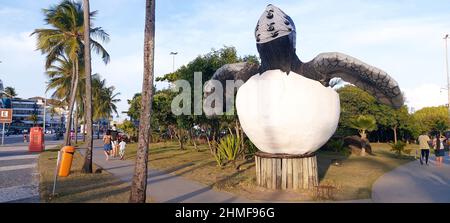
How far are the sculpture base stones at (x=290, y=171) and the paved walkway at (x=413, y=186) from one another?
1.48 metres

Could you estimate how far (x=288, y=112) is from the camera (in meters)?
8.23

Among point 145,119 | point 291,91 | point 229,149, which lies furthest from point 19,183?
point 291,91

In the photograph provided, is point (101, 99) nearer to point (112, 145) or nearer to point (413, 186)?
point (112, 145)

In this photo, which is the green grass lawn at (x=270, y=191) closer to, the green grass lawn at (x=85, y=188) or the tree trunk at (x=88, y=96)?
the green grass lawn at (x=85, y=188)

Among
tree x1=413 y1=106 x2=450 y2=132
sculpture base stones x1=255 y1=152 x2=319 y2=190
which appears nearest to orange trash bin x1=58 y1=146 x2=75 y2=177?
sculpture base stones x1=255 y1=152 x2=319 y2=190

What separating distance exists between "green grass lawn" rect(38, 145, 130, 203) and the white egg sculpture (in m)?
3.40

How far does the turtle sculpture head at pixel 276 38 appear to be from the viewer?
827cm

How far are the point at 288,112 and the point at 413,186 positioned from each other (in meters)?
4.14

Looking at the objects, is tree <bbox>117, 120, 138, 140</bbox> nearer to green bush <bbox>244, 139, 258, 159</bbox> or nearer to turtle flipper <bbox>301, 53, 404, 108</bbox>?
green bush <bbox>244, 139, 258, 159</bbox>

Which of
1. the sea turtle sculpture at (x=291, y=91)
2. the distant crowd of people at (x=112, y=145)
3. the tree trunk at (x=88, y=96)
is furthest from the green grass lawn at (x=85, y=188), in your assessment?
the distant crowd of people at (x=112, y=145)

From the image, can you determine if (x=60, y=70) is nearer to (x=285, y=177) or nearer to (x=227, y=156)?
(x=227, y=156)

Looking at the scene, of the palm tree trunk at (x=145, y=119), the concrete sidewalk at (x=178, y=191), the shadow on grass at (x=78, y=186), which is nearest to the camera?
the palm tree trunk at (x=145, y=119)
